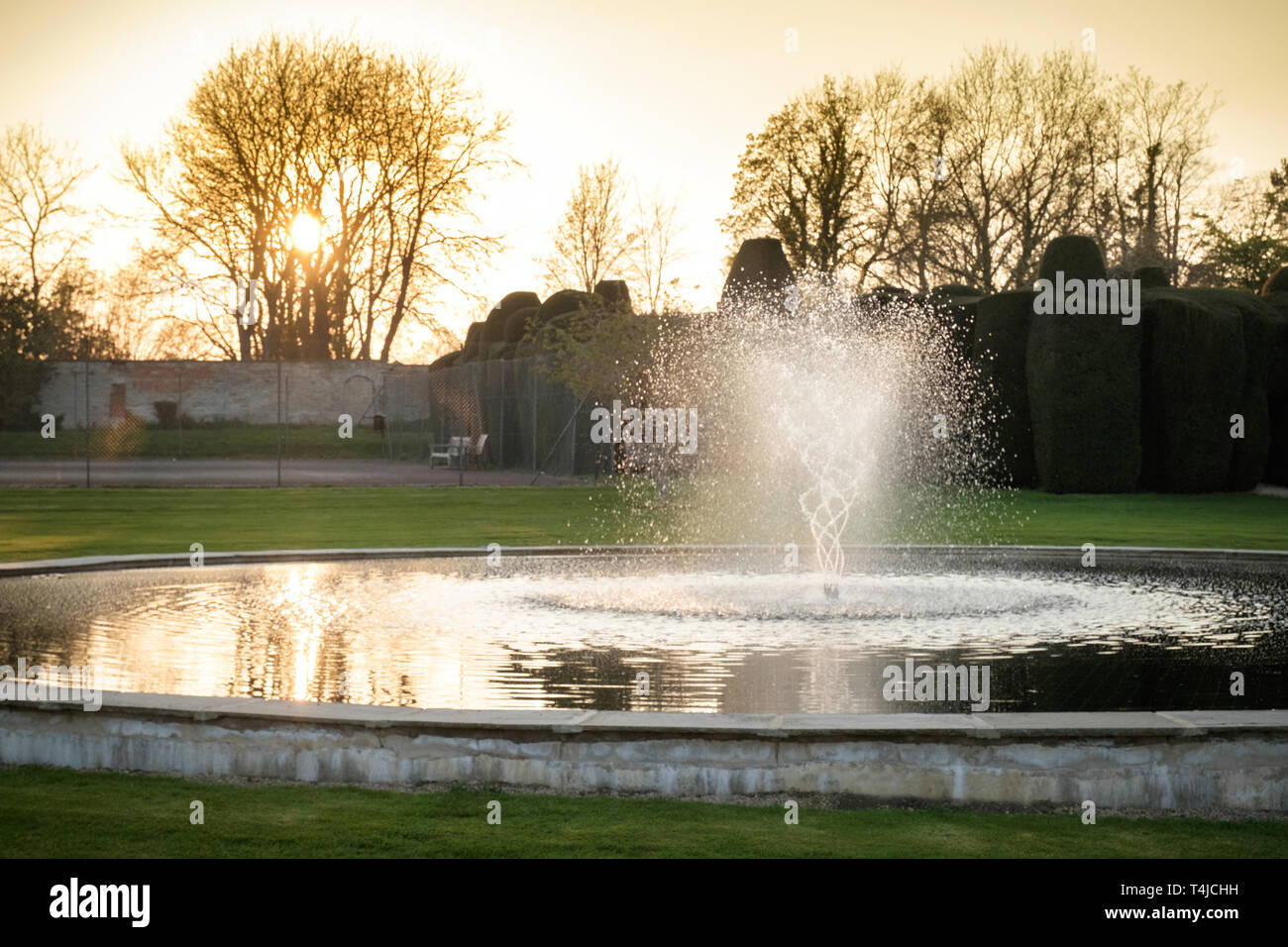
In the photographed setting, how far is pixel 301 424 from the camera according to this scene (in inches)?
2110

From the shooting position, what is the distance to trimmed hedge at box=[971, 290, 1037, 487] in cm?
3306

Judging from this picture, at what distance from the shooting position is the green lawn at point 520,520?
20.6 meters

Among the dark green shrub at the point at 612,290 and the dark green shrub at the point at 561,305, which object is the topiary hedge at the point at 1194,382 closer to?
the dark green shrub at the point at 612,290

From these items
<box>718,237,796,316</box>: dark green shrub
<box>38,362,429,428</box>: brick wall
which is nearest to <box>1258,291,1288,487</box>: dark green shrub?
<box>718,237,796,316</box>: dark green shrub

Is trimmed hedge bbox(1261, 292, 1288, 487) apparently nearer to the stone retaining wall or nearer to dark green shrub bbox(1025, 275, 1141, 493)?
dark green shrub bbox(1025, 275, 1141, 493)

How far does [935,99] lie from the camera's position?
175ft

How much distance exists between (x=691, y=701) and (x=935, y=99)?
48897mm

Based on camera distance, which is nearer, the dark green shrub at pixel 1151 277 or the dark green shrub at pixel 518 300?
the dark green shrub at pixel 1151 277

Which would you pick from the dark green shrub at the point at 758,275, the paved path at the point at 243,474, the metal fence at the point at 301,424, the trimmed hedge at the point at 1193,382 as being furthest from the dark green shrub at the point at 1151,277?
the paved path at the point at 243,474

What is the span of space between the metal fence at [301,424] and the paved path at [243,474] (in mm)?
83

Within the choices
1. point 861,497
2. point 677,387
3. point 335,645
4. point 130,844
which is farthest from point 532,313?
point 130,844
